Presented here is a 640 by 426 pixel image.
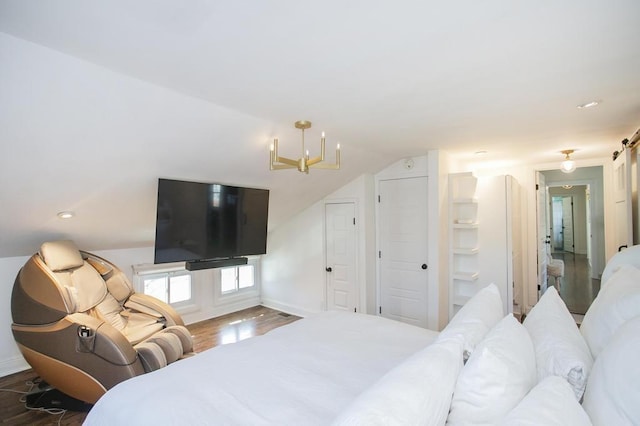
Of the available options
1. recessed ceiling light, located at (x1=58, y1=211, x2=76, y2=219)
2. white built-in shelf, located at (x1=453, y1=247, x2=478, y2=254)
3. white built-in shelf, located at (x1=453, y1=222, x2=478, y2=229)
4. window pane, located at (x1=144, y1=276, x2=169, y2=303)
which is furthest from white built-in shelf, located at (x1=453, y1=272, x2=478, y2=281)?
recessed ceiling light, located at (x1=58, y1=211, x2=76, y2=219)

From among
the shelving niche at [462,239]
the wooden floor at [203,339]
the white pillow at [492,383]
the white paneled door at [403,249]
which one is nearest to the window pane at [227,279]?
the wooden floor at [203,339]

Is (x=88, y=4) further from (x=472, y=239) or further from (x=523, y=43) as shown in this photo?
(x=472, y=239)

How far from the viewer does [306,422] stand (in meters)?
1.24

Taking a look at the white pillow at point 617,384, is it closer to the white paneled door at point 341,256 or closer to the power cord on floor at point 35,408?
the power cord on floor at point 35,408

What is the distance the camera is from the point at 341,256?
4.68 metres

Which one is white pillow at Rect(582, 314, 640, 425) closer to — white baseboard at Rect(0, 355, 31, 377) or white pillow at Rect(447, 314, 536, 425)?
white pillow at Rect(447, 314, 536, 425)

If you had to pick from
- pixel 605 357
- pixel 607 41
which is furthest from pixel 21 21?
pixel 607 41

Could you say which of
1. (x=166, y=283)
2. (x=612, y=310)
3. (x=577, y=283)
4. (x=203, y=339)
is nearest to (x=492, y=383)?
(x=612, y=310)

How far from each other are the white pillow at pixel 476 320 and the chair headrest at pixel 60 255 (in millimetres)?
3289

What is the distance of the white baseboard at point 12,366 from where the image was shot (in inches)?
123

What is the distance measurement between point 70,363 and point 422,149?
13.5 ft

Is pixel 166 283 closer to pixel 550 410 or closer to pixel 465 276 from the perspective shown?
pixel 465 276

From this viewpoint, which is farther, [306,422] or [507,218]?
[507,218]

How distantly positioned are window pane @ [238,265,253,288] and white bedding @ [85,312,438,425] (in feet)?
11.0
